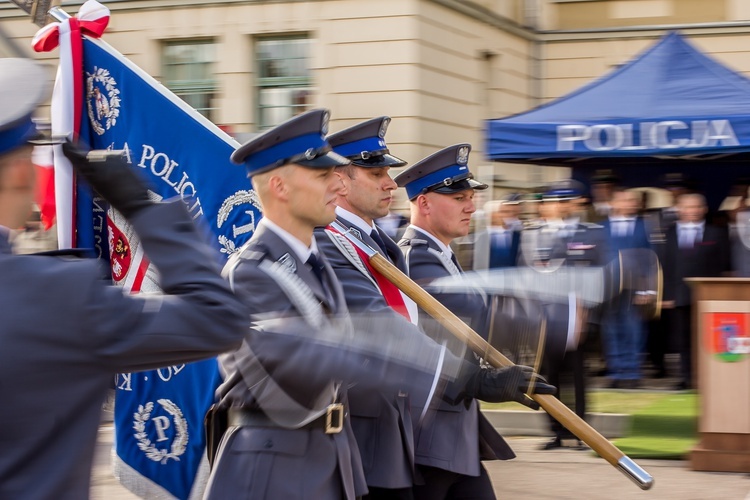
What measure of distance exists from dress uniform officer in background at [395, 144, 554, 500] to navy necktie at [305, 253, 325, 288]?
548 mm

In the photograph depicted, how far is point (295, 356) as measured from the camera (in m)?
2.61

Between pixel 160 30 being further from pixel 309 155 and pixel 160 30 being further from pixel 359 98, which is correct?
pixel 309 155

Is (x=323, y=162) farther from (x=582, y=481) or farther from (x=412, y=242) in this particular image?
(x=582, y=481)

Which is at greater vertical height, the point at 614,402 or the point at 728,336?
the point at 728,336

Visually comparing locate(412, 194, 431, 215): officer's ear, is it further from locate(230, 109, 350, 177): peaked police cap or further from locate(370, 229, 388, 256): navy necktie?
locate(230, 109, 350, 177): peaked police cap

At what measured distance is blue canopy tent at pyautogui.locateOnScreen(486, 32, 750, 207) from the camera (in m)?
9.30

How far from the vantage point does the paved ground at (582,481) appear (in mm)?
6559

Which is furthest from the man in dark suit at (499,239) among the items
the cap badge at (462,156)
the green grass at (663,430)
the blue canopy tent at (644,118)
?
the cap badge at (462,156)

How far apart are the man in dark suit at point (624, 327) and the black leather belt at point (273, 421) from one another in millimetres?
6703

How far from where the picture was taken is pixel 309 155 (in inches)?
125

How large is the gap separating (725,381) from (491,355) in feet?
13.7

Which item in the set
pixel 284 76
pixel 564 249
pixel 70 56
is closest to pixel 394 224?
pixel 564 249

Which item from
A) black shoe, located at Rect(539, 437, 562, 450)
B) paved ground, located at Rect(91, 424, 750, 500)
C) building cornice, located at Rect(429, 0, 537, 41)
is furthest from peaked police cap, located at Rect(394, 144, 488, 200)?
building cornice, located at Rect(429, 0, 537, 41)

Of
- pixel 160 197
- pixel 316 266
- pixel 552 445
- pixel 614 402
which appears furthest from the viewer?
pixel 614 402
